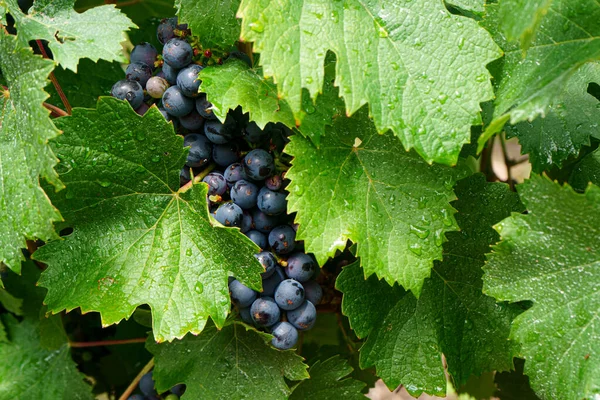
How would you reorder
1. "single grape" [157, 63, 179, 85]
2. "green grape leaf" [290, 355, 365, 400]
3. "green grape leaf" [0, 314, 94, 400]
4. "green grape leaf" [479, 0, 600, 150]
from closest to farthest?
"green grape leaf" [479, 0, 600, 150] < "single grape" [157, 63, 179, 85] < "green grape leaf" [290, 355, 365, 400] < "green grape leaf" [0, 314, 94, 400]

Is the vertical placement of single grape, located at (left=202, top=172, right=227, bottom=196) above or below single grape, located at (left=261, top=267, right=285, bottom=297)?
above

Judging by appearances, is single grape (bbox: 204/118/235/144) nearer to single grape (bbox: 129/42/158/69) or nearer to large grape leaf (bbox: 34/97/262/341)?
large grape leaf (bbox: 34/97/262/341)

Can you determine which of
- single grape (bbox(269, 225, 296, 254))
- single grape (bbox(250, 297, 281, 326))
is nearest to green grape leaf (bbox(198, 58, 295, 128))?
single grape (bbox(269, 225, 296, 254))

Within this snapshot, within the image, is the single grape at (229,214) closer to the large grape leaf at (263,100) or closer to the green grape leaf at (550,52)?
the large grape leaf at (263,100)

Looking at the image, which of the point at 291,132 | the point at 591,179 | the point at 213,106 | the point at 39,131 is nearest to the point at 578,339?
the point at 591,179

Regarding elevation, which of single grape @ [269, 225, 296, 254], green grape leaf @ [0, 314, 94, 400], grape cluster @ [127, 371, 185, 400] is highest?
single grape @ [269, 225, 296, 254]

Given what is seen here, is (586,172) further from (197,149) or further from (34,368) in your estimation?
(34,368)

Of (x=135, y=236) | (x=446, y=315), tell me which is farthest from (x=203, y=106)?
(x=446, y=315)

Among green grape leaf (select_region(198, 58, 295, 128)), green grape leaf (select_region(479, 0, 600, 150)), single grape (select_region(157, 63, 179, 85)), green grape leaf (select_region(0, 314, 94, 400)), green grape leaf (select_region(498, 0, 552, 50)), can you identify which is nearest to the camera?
green grape leaf (select_region(498, 0, 552, 50))
